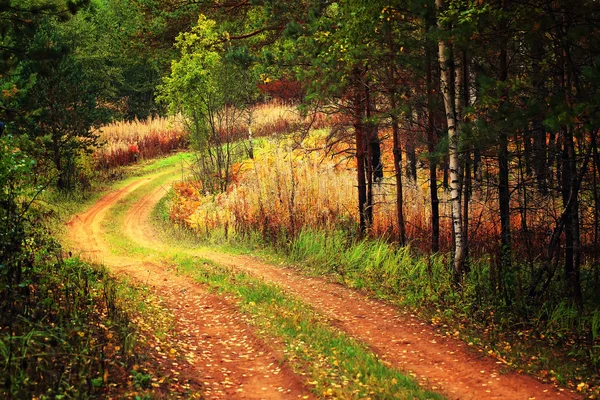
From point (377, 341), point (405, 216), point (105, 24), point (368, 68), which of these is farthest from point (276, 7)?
point (105, 24)

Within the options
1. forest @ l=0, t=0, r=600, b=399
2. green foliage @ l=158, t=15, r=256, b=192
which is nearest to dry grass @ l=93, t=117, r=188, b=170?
green foliage @ l=158, t=15, r=256, b=192

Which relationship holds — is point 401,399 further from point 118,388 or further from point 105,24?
point 105,24

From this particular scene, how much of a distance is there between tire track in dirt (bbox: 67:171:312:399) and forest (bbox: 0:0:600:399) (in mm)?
41

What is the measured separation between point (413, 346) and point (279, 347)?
6.23 feet

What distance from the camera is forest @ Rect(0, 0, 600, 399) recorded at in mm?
6371

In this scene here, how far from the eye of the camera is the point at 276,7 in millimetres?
13758

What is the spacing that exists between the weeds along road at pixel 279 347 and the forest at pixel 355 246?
0.04 meters

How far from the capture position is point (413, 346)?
8.01m

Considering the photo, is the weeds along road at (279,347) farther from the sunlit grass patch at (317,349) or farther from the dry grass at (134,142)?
the dry grass at (134,142)

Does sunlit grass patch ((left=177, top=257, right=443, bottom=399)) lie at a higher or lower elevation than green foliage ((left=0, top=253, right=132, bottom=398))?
lower

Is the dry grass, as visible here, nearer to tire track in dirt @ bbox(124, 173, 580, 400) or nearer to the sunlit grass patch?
tire track in dirt @ bbox(124, 173, 580, 400)

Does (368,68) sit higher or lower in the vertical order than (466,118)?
higher

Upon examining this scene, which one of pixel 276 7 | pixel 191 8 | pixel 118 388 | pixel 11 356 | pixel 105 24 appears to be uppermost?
pixel 105 24

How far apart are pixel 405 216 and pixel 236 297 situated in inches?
197
